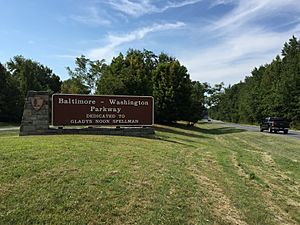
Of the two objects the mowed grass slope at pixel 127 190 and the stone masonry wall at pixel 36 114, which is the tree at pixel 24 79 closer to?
the stone masonry wall at pixel 36 114

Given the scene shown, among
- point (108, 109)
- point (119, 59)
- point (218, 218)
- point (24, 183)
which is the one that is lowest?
point (218, 218)

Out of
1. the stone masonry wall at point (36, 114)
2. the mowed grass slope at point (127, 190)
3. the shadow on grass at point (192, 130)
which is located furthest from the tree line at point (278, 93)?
the mowed grass slope at point (127, 190)

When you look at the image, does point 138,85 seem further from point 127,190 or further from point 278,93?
point 278,93

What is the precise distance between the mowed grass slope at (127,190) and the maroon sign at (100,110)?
7514 millimetres

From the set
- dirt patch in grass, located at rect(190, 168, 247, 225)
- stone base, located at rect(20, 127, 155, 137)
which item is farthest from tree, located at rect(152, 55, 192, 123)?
dirt patch in grass, located at rect(190, 168, 247, 225)

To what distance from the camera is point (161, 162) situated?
37.4 ft

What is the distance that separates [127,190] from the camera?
7.64 m

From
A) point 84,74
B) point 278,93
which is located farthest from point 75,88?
point 278,93

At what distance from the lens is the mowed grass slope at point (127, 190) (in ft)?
20.8

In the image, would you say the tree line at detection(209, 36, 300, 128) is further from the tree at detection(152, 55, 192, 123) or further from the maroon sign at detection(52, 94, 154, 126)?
the maroon sign at detection(52, 94, 154, 126)

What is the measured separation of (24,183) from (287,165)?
1101 cm

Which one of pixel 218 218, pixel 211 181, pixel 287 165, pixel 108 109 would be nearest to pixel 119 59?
pixel 108 109

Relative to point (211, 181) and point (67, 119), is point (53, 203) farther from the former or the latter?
point (67, 119)

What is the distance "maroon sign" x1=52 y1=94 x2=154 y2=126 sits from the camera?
18750 mm
